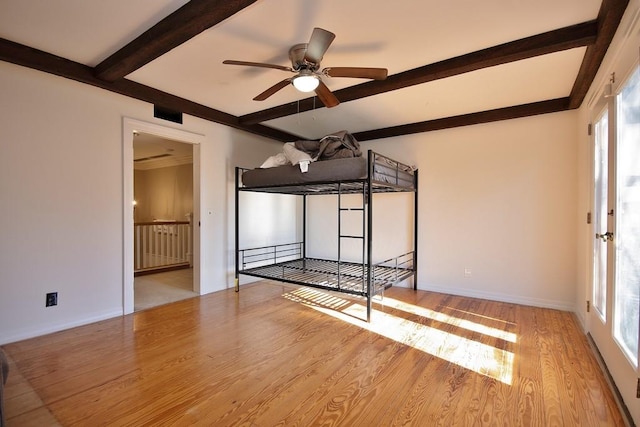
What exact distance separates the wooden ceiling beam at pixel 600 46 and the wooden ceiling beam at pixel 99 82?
11.6 ft

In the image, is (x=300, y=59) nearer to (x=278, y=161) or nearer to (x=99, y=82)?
(x=278, y=161)

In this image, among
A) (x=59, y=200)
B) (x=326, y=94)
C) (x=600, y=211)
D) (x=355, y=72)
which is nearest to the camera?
(x=355, y=72)

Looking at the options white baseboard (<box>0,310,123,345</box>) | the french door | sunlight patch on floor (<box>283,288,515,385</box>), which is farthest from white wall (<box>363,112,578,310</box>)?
white baseboard (<box>0,310,123,345</box>)

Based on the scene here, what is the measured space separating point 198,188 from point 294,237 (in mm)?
1863

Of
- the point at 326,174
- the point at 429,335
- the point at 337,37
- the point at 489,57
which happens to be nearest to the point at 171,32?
the point at 337,37

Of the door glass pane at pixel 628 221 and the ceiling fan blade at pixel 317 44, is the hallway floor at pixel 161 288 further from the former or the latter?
the door glass pane at pixel 628 221

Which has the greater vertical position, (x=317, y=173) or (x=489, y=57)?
(x=489, y=57)

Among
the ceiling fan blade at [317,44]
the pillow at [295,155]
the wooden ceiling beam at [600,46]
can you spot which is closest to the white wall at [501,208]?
the wooden ceiling beam at [600,46]

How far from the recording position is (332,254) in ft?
16.0

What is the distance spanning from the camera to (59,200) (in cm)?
261

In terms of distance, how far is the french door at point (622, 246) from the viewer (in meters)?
1.59

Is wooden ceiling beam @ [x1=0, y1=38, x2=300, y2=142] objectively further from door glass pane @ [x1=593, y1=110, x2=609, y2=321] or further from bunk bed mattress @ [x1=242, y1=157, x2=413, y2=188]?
door glass pane @ [x1=593, y1=110, x2=609, y2=321]

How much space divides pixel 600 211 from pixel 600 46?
1.19 m

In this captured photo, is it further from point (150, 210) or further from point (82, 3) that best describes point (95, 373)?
point (150, 210)
